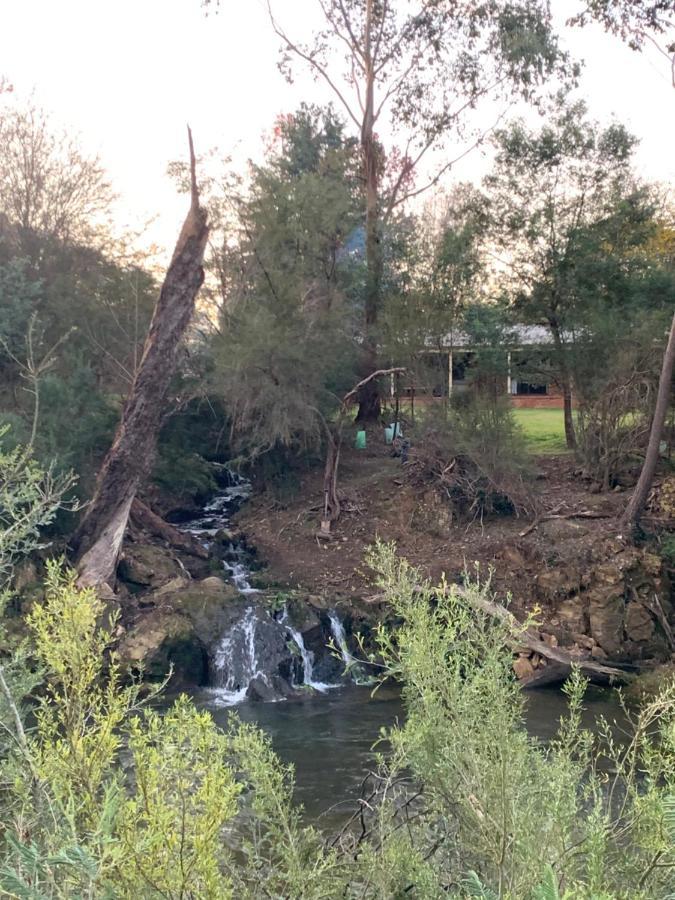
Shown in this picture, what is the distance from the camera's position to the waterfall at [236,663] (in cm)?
1496

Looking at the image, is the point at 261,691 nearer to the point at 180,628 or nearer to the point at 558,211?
the point at 180,628

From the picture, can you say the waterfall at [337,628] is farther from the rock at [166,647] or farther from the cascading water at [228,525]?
the rock at [166,647]

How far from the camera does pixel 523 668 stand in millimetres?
14672

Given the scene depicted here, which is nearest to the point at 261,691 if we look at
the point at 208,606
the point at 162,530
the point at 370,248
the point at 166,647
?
the point at 166,647

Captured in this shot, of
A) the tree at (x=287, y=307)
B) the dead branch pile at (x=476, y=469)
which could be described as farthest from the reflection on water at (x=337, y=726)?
the tree at (x=287, y=307)

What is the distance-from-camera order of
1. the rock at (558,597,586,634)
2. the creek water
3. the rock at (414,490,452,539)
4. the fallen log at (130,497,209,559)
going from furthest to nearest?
1. the rock at (414,490,452,539)
2. the fallen log at (130,497,209,559)
3. the rock at (558,597,586,634)
4. the creek water

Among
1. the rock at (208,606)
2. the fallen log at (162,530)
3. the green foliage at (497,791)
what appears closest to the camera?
the green foliage at (497,791)

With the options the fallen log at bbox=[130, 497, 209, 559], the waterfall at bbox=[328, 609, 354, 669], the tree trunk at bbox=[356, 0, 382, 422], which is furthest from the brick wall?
the waterfall at bbox=[328, 609, 354, 669]

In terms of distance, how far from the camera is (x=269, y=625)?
15977 mm

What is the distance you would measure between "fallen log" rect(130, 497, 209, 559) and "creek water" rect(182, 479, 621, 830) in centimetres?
139

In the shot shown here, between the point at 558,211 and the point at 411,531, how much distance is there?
9.32m

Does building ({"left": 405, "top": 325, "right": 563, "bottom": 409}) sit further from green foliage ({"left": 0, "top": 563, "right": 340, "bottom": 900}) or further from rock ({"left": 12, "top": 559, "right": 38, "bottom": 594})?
green foliage ({"left": 0, "top": 563, "right": 340, "bottom": 900})

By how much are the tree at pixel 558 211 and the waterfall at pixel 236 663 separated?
32.7 ft

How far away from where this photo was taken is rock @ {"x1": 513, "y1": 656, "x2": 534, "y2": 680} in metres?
14.5
